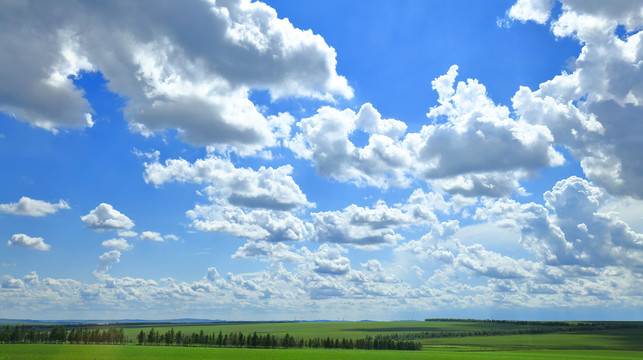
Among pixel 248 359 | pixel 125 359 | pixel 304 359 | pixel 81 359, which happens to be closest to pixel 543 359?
pixel 304 359

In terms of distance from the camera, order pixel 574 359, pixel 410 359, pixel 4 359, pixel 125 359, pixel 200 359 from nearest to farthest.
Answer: pixel 4 359, pixel 125 359, pixel 200 359, pixel 410 359, pixel 574 359

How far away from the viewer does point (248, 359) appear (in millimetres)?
106875

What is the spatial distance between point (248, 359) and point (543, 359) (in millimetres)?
84753

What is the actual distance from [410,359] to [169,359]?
189ft

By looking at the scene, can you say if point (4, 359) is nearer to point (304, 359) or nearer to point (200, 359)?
point (200, 359)

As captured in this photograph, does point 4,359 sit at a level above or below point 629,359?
above

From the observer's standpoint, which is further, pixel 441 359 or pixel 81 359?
pixel 441 359

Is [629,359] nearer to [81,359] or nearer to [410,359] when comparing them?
[410,359]

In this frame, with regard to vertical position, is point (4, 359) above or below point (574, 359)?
above

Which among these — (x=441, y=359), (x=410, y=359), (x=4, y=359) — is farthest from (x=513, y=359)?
(x=4, y=359)

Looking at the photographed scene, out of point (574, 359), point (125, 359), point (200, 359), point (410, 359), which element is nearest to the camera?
point (125, 359)

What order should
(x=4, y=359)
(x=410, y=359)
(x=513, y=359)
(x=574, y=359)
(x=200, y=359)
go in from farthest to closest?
(x=574, y=359) → (x=513, y=359) → (x=410, y=359) → (x=200, y=359) → (x=4, y=359)

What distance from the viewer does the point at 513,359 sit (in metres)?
124

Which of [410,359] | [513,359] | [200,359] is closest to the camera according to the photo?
[200,359]
